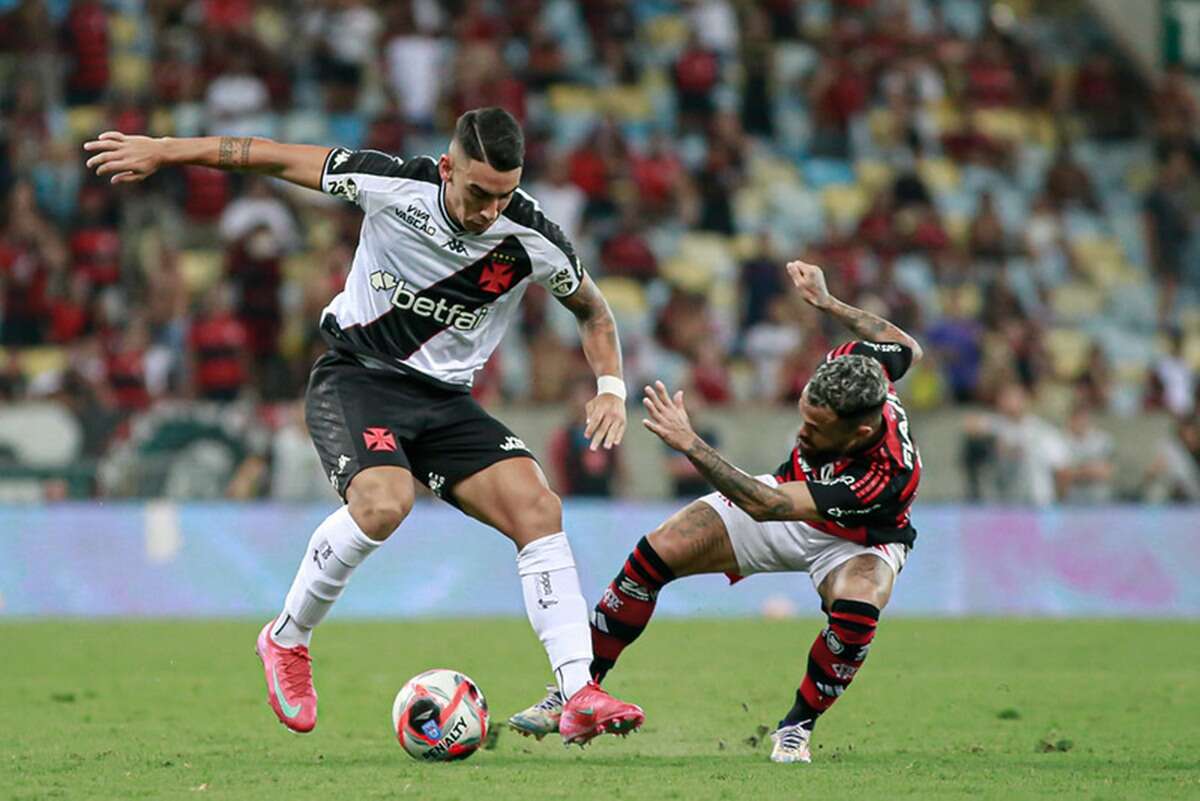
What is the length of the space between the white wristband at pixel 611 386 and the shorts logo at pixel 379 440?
86 cm

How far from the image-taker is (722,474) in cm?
730

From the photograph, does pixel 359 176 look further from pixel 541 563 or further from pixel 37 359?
pixel 37 359

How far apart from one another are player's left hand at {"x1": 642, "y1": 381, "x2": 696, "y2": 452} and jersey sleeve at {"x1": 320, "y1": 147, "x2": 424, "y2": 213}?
55.2 inches

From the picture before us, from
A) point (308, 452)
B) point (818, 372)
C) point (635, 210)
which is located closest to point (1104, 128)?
point (635, 210)

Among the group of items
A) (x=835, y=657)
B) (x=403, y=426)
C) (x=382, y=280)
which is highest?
(x=382, y=280)

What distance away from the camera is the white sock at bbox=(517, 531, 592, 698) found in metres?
7.50

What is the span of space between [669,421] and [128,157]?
2333 mm

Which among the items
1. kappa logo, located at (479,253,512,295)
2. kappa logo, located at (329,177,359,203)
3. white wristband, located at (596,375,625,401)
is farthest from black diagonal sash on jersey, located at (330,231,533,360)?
white wristband, located at (596,375,625,401)

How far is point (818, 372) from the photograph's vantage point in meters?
7.52

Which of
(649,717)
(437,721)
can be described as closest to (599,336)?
(437,721)

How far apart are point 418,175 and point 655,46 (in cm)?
1567

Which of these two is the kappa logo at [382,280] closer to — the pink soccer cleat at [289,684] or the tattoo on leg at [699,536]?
the pink soccer cleat at [289,684]

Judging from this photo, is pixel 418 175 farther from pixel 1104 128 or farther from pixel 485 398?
pixel 1104 128

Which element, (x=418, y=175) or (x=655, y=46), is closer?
(x=418, y=175)
